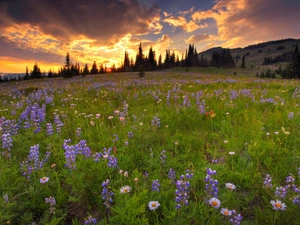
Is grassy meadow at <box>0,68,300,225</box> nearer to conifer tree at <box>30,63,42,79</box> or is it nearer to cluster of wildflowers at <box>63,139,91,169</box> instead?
cluster of wildflowers at <box>63,139,91,169</box>

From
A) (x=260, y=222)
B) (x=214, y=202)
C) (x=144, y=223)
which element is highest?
(x=214, y=202)

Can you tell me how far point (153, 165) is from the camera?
3141mm

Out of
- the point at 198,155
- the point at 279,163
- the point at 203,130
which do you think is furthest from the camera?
the point at 203,130

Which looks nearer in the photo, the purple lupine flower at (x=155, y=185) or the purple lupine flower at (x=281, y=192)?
the purple lupine flower at (x=281, y=192)

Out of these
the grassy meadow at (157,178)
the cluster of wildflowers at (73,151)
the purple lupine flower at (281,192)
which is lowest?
the grassy meadow at (157,178)

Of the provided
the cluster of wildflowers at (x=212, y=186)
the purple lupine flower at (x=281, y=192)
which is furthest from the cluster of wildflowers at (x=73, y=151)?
the purple lupine flower at (x=281, y=192)

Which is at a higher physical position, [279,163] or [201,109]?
[201,109]

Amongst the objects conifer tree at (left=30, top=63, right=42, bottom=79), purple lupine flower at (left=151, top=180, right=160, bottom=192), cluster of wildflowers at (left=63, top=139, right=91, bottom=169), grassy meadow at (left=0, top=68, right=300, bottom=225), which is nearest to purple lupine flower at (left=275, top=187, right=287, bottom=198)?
grassy meadow at (left=0, top=68, right=300, bottom=225)

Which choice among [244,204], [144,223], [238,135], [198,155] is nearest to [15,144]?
[144,223]

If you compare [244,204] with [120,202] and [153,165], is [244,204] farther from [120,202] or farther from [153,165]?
[120,202]

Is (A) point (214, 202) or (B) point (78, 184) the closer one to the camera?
(A) point (214, 202)

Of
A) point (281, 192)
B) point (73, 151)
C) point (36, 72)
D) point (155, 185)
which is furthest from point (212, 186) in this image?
point (36, 72)

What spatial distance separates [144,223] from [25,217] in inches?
56.9

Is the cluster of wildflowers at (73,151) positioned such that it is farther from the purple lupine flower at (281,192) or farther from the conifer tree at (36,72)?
the conifer tree at (36,72)
